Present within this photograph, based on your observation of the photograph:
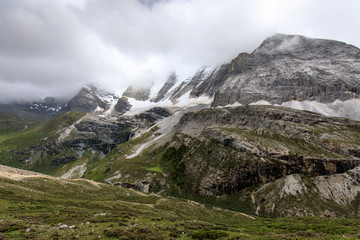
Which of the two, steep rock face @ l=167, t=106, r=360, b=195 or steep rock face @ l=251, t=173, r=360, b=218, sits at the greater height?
steep rock face @ l=167, t=106, r=360, b=195

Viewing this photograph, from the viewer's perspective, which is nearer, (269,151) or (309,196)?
(309,196)

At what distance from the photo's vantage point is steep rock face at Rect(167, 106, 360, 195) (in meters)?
114

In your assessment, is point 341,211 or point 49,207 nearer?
point 49,207

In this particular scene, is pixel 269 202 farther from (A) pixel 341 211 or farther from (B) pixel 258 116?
(B) pixel 258 116

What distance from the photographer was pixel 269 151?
4781 inches

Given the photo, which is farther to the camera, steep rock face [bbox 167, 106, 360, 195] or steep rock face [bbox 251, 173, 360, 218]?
steep rock face [bbox 167, 106, 360, 195]

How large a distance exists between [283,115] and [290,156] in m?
50.9

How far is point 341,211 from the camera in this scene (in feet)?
296

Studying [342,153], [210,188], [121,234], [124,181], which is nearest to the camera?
[121,234]

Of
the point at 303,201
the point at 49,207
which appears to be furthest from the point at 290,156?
the point at 49,207

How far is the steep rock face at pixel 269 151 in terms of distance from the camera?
113812mm

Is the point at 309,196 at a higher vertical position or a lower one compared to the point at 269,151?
lower

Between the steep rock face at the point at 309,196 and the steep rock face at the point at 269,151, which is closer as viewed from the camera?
the steep rock face at the point at 309,196

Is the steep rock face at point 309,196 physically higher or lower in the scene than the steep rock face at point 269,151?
lower
